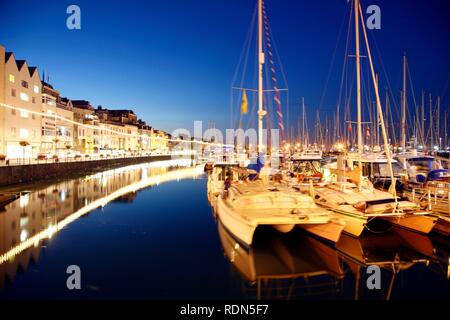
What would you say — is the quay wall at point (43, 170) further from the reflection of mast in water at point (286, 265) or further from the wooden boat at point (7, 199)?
the reflection of mast in water at point (286, 265)

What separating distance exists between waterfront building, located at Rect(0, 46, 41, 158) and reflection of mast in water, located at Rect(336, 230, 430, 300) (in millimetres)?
53406

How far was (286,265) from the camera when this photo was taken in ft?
52.9

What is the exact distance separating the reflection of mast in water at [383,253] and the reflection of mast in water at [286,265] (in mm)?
758

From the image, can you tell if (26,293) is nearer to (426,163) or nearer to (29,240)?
(29,240)

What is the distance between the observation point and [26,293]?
13.1 m

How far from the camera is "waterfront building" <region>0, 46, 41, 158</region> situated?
57438 mm

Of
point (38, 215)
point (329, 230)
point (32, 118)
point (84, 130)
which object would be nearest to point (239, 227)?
point (329, 230)

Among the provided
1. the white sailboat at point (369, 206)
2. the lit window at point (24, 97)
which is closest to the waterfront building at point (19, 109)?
the lit window at point (24, 97)

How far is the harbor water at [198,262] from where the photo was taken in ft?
44.1

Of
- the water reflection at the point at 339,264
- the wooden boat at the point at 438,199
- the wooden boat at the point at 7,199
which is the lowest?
the water reflection at the point at 339,264
